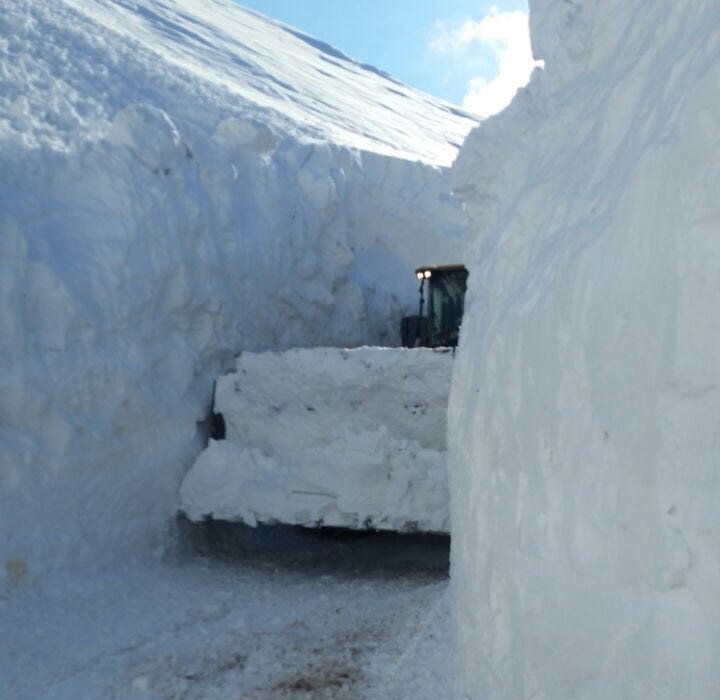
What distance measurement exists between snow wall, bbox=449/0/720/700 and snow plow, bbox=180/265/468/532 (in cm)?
407

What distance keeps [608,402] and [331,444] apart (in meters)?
6.73

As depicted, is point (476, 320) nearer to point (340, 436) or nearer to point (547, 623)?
point (547, 623)

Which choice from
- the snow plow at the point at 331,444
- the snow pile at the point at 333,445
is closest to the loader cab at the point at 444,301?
the snow plow at the point at 331,444

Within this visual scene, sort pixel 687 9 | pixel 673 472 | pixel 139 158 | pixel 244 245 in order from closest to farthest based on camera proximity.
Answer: pixel 673 472 → pixel 687 9 → pixel 139 158 → pixel 244 245

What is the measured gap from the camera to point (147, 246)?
34.3 ft

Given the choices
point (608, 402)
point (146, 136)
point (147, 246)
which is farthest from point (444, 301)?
point (608, 402)

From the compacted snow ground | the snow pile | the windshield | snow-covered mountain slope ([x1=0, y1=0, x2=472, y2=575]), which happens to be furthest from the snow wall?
the windshield

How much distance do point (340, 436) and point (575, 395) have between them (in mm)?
6491

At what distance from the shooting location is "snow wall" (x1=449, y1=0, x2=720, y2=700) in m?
2.84

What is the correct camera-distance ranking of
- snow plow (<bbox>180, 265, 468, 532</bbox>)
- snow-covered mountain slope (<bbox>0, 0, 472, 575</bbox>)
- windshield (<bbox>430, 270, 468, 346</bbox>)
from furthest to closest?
1. windshield (<bbox>430, 270, 468, 346</bbox>)
2. snow plow (<bbox>180, 265, 468, 532</bbox>)
3. snow-covered mountain slope (<bbox>0, 0, 472, 575</bbox>)

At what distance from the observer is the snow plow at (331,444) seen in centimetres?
966

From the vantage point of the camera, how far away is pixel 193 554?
10227 millimetres

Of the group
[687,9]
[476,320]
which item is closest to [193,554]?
[476,320]

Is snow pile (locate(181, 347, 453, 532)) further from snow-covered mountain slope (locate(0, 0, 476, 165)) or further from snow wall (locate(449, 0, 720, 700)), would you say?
snow wall (locate(449, 0, 720, 700))
